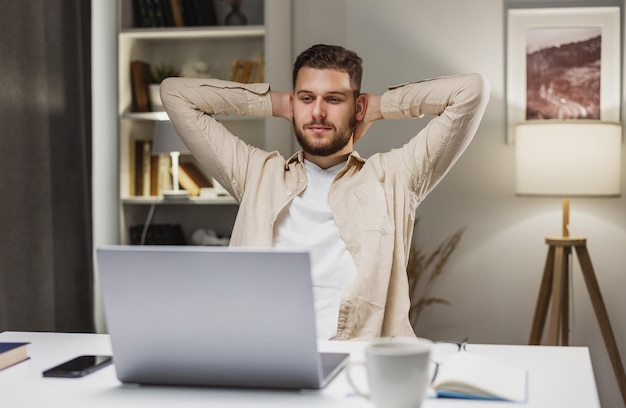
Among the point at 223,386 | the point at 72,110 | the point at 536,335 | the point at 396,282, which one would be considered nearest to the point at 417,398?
the point at 223,386

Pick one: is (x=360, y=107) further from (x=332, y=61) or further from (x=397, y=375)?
(x=397, y=375)

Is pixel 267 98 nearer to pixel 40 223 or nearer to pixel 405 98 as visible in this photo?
pixel 405 98

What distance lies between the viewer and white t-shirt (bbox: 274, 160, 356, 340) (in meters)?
2.19

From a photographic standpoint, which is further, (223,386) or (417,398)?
(223,386)

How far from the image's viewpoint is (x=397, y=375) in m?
1.05

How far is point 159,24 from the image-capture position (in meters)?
3.70

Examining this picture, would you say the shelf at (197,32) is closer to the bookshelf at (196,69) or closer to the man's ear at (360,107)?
the bookshelf at (196,69)

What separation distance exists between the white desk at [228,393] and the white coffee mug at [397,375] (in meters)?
0.10

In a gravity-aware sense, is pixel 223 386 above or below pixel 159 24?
below

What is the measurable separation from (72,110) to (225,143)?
1.38 meters

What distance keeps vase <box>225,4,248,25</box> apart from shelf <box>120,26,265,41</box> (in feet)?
0.20

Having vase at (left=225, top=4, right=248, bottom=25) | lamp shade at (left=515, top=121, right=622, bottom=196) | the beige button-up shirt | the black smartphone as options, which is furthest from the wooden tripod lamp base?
the black smartphone

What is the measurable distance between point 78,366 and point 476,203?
8.64 feet

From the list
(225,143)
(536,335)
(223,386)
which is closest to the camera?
(223,386)
